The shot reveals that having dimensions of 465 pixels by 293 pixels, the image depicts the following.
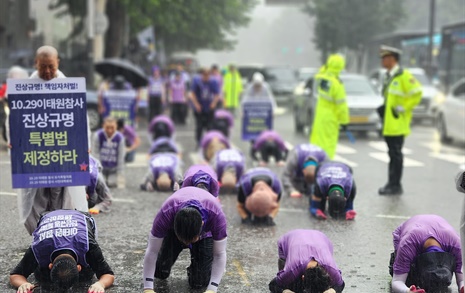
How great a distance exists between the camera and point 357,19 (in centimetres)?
5381

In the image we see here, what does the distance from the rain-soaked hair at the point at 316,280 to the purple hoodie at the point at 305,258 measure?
0.10 m

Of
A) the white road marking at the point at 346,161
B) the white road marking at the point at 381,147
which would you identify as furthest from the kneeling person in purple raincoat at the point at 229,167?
the white road marking at the point at 381,147

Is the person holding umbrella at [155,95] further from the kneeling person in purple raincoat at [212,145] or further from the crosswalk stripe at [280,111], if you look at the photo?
the kneeling person in purple raincoat at [212,145]

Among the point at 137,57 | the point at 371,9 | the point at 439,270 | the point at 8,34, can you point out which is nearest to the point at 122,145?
the point at 439,270

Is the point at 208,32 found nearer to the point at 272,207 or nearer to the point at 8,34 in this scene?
the point at 8,34

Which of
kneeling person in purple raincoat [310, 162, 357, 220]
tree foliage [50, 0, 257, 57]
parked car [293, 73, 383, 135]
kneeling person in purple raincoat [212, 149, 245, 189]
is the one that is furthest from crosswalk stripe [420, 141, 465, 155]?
tree foliage [50, 0, 257, 57]

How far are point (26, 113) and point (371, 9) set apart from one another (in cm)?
4826

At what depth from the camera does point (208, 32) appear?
44812 mm

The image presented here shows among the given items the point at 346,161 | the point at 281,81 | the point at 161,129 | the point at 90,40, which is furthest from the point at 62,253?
the point at 281,81

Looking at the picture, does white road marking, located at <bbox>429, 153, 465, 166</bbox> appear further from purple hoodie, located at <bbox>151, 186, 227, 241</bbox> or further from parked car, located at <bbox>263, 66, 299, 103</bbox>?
parked car, located at <bbox>263, 66, 299, 103</bbox>

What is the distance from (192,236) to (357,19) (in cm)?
4964

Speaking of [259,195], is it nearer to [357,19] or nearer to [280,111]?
[280,111]

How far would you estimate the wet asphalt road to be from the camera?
695 centimetres

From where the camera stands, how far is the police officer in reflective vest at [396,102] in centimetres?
1146
